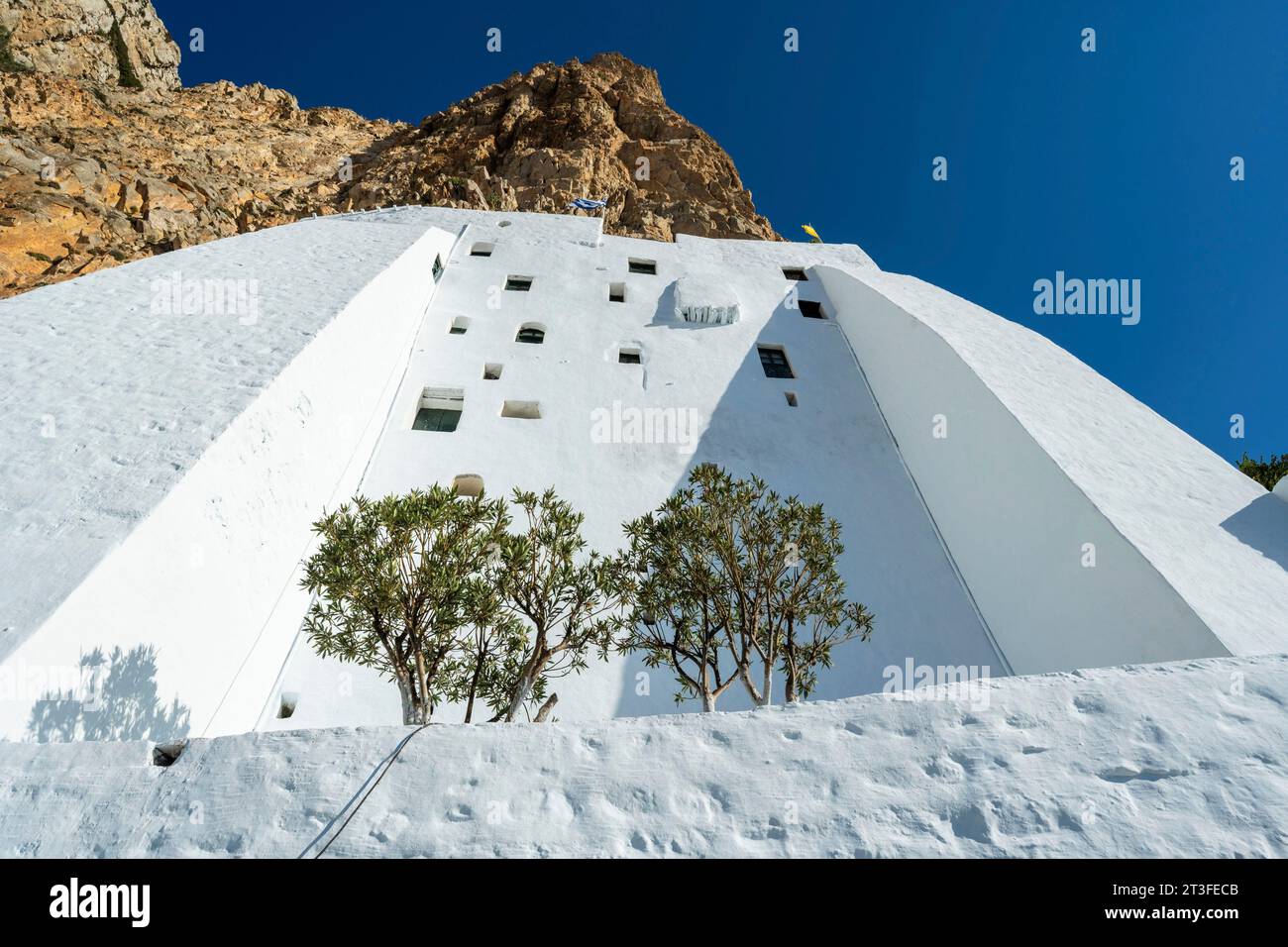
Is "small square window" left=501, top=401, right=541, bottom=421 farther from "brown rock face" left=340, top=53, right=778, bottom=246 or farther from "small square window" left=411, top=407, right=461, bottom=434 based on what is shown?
"brown rock face" left=340, top=53, right=778, bottom=246

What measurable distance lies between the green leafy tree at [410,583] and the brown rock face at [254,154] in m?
15.4

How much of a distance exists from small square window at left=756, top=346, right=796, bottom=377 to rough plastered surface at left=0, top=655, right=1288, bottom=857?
863 cm

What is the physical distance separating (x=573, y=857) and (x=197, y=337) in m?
6.86

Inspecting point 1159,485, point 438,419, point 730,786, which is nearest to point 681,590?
point 730,786

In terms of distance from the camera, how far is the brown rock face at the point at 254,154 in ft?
60.6

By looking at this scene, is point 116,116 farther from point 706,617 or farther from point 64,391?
point 706,617

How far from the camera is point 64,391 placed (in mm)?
6137

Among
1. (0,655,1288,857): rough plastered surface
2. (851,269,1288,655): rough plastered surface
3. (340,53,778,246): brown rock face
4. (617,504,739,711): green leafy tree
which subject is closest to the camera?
(0,655,1288,857): rough plastered surface

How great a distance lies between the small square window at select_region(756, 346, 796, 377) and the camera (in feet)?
38.4

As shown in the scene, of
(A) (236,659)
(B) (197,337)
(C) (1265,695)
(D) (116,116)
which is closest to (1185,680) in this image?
(C) (1265,695)

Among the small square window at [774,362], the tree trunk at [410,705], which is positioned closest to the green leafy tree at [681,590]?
the tree trunk at [410,705]

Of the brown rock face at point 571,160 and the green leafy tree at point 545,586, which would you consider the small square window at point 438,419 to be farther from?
the brown rock face at point 571,160

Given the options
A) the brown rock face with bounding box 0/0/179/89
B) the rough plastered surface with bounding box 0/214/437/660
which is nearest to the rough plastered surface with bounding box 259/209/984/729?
the rough plastered surface with bounding box 0/214/437/660
